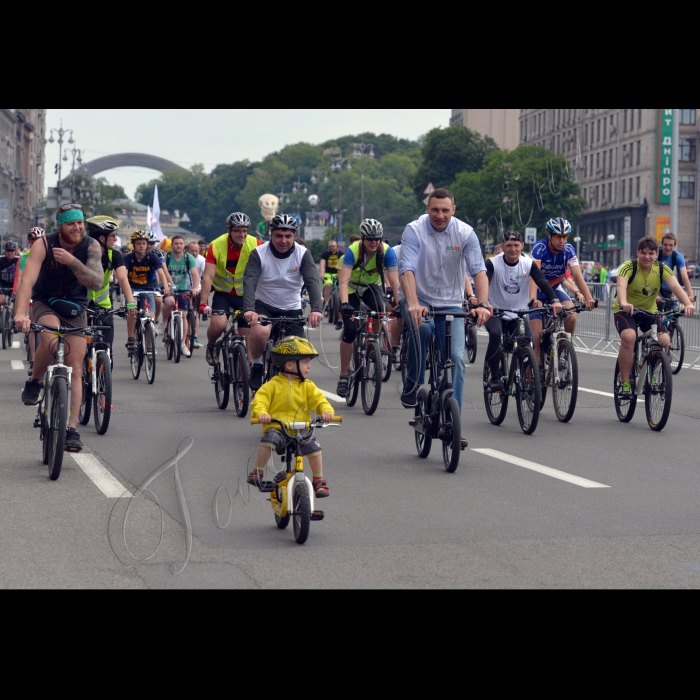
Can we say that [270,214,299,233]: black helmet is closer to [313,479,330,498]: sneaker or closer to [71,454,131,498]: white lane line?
[71,454,131,498]: white lane line

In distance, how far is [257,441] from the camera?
435 inches

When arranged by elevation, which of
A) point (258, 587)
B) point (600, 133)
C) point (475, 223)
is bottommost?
point (258, 587)

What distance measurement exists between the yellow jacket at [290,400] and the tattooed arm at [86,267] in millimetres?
2420

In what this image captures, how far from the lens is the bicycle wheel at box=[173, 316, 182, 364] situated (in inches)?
777

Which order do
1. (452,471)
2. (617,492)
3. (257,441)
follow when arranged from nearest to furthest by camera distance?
(617,492) < (452,471) < (257,441)

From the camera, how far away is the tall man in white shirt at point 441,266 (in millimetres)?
9734

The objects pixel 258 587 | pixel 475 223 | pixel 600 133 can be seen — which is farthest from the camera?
pixel 600 133

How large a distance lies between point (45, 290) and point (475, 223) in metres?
72.0

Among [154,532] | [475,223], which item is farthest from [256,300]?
[475,223]

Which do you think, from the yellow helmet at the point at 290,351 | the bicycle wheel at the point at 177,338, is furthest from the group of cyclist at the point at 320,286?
the bicycle wheel at the point at 177,338

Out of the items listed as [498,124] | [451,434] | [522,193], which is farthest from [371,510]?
[498,124]

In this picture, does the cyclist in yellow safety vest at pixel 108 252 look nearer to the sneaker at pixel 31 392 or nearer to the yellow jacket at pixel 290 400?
the sneaker at pixel 31 392

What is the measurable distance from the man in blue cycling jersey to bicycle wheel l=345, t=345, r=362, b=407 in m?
1.76

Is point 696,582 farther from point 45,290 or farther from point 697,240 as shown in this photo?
point 697,240
